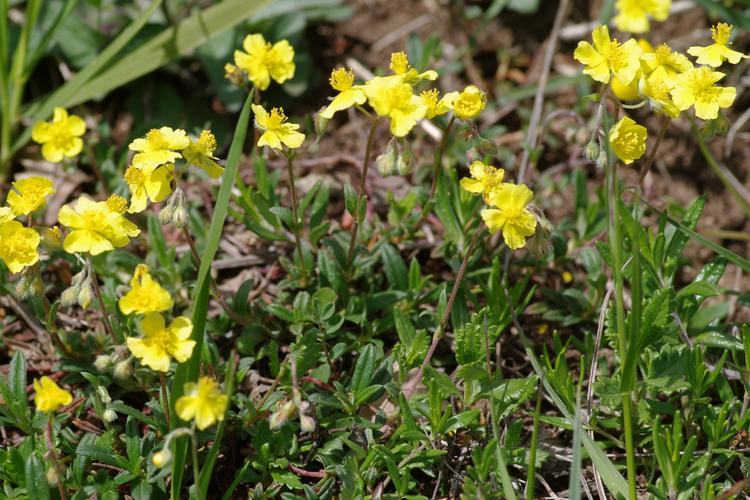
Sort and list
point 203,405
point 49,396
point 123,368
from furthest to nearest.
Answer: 1. point 123,368
2. point 49,396
3. point 203,405

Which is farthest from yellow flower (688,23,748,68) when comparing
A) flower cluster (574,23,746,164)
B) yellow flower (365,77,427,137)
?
yellow flower (365,77,427,137)

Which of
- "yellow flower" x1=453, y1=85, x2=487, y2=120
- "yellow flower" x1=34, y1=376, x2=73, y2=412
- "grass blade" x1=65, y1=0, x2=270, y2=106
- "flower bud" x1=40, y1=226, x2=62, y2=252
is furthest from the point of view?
"grass blade" x1=65, y1=0, x2=270, y2=106

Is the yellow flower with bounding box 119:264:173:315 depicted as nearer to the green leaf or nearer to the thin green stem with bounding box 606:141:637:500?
the green leaf

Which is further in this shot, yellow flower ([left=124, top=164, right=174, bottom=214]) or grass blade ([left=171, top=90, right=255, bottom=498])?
yellow flower ([left=124, top=164, right=174, bottom=214])

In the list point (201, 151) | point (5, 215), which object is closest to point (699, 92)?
point (201, 151)

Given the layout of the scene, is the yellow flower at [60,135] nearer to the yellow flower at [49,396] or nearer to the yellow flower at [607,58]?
the yellow flower at [49,396]

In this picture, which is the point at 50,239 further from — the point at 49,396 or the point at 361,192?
the point at 361,192
